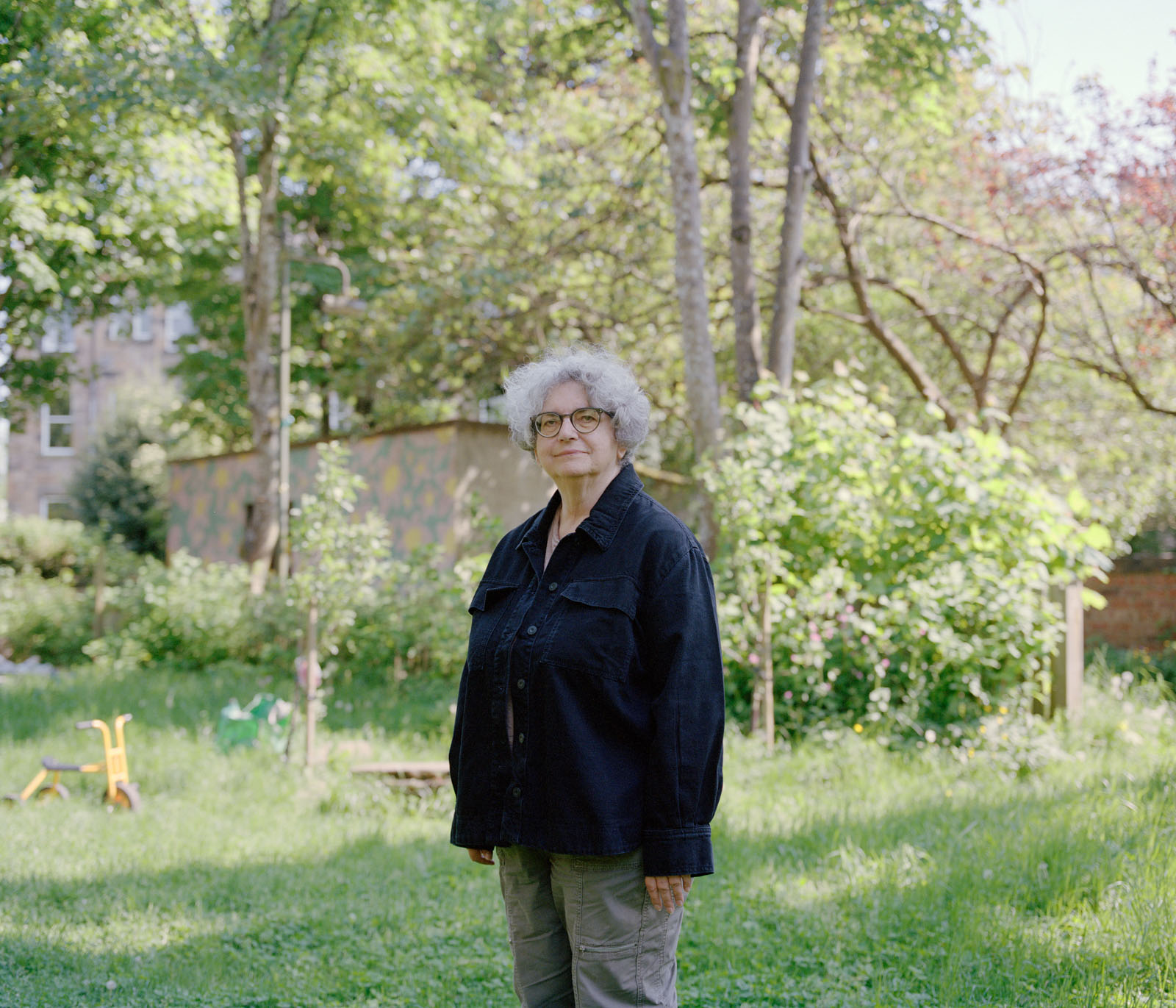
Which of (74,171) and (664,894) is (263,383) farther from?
(664,894)

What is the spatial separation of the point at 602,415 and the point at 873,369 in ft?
45.9

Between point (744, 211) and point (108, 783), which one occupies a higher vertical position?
point (744, 211)

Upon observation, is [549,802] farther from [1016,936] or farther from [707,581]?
[1016,936]

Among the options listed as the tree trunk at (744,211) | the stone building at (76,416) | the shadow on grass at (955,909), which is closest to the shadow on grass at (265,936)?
the shadow on grass at (955,909)

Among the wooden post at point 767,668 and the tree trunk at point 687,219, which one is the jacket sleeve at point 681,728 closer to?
the wooden post at point 767,668

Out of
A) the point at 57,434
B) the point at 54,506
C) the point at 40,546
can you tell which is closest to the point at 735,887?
the point at 40,546

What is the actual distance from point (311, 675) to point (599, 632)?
204 inches

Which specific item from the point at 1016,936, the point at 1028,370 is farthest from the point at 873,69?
the point at 1016,936

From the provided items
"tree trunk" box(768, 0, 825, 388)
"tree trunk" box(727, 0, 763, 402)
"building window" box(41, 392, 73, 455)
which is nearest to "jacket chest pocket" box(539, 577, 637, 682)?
"tree trunk" box(768, 0, 825, 388)

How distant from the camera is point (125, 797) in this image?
6.13 m

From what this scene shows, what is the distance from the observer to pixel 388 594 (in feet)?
32.3

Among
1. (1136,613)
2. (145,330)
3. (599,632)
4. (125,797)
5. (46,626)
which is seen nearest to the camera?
(599,632)

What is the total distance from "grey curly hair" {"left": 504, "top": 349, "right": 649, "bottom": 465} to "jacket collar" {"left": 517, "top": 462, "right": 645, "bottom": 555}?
11 centimetres

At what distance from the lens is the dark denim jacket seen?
7.36 feet
